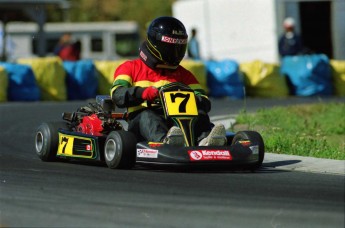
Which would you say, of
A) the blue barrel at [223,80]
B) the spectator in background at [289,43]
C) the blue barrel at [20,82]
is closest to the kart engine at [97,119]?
the blue barrel at [20,82]

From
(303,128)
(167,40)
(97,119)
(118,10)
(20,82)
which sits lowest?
(303,128)

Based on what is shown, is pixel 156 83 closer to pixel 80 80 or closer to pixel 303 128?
A: pixel 303 128

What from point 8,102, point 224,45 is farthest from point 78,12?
point 8,102

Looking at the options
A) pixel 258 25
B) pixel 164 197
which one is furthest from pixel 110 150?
pixel 258 25

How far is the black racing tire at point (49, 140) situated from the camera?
1065 cm

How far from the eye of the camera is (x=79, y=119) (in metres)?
10.9

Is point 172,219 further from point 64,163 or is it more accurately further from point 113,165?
point 64,163

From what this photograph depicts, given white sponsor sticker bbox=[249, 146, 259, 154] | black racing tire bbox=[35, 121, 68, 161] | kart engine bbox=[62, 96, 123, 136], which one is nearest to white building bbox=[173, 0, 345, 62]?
kart engine bbox=[62, 96, 123, 136]

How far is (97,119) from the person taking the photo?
10461 millimetres

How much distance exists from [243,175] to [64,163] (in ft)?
6.93

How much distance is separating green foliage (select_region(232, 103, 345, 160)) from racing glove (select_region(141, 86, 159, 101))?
224 cm

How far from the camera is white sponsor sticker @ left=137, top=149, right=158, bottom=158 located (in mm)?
9420

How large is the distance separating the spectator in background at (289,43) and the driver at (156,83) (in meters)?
13.3

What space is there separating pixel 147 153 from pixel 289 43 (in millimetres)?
14806
